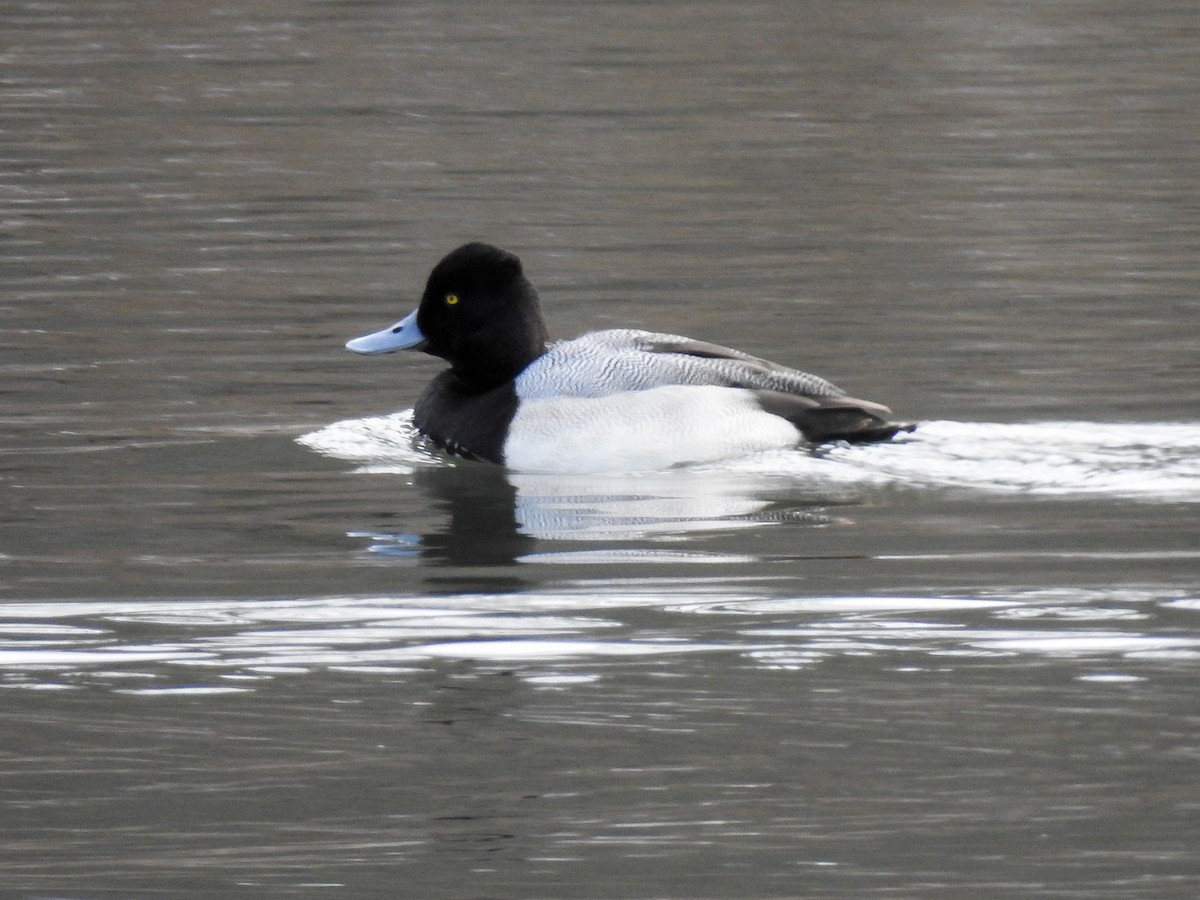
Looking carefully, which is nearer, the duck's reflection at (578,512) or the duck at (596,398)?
the duck's reflection at (578,512)

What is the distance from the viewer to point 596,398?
8836mm

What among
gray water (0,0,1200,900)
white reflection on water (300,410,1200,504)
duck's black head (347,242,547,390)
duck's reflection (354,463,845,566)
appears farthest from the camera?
duck's black head (347,242,547,390)

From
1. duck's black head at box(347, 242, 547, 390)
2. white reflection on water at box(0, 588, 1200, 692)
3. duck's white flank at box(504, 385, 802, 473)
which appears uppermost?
duck's black head at box(347, 242, 547, 390)

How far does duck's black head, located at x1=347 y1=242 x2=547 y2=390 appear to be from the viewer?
9.40m

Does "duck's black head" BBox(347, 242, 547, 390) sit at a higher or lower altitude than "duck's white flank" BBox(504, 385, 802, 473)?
higher

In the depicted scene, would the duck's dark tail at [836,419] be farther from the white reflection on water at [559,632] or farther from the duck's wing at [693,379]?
the white reflection on water at [559,632]

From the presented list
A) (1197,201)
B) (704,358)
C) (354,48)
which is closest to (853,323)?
(704,358)

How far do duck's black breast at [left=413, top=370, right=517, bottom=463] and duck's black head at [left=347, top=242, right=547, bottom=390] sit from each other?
0.11 meters

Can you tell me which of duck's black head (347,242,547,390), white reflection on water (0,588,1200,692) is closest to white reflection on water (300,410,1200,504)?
duck's black head (347,242,547,390)

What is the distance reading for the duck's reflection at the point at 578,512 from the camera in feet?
24.9

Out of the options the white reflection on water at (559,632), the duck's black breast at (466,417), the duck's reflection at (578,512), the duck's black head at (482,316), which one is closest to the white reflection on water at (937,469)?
the duck's reflection at (578,512)

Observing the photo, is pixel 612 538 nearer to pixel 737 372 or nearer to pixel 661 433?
pixel 661 433

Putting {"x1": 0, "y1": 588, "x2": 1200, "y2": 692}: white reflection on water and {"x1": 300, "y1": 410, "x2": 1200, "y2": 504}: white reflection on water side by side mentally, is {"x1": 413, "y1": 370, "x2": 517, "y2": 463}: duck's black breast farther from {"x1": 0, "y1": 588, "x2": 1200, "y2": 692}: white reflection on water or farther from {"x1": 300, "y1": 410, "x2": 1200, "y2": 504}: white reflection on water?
{"x1": 0, "y1": 588, "x2": 1200, "y2": 692}: white reflection on water

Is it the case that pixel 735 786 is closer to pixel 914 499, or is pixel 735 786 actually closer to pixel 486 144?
pixel 914 499
